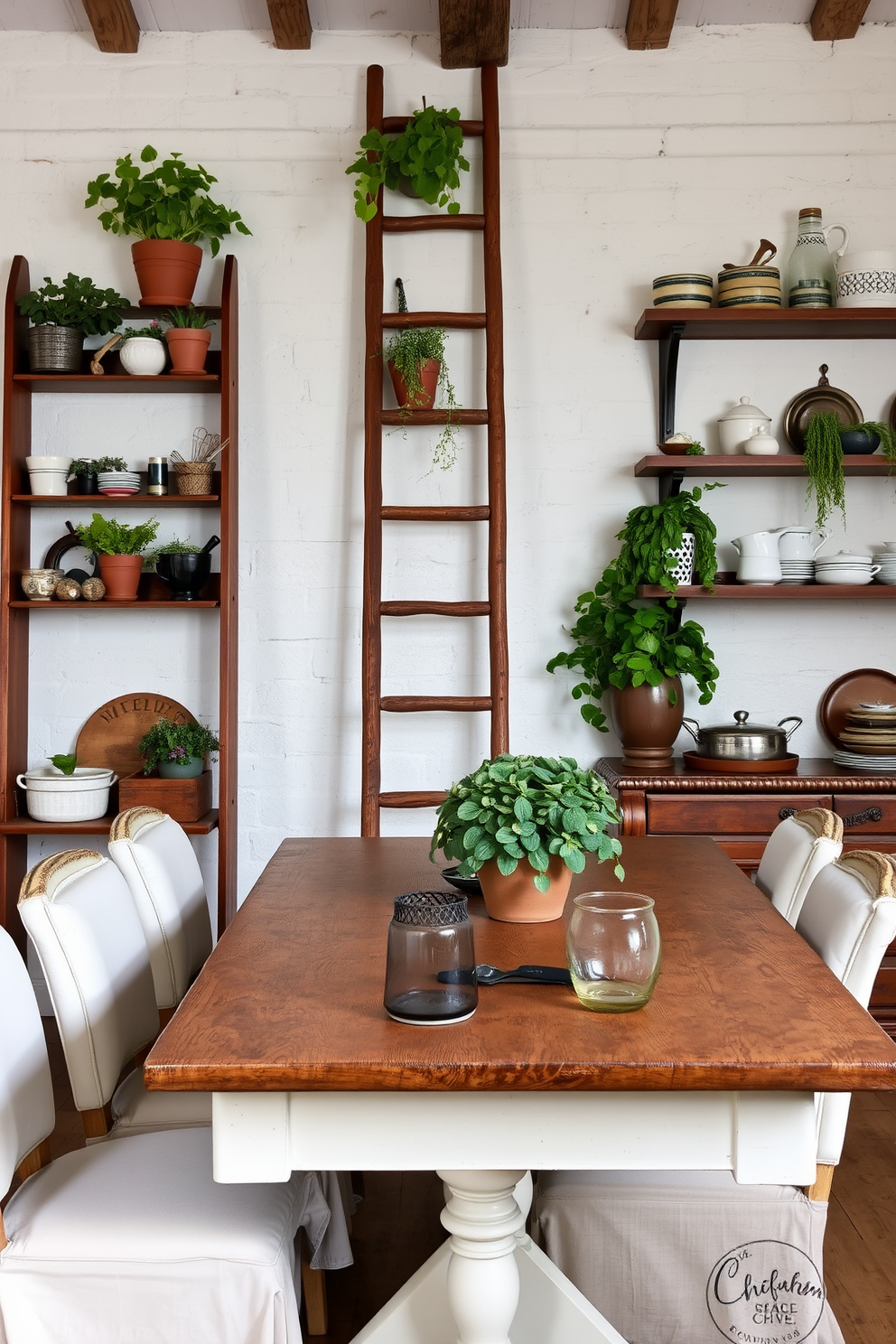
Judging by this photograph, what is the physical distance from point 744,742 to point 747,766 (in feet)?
0.23

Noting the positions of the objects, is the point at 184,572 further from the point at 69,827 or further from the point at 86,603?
the point at 69,827

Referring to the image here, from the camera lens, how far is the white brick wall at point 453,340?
138 inches

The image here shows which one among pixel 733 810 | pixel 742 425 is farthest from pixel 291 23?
pixel 733 810

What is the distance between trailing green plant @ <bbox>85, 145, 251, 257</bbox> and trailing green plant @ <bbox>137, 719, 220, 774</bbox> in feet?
4.52

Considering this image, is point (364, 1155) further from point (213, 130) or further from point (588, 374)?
point (213, 130)

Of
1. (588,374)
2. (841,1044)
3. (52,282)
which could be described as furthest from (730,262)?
(841,1044)

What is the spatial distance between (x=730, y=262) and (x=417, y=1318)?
2.97m

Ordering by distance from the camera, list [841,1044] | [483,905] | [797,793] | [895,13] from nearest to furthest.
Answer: [841,1044], [483,905], [797,793], [895,13]

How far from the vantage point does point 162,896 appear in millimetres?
A: 2127

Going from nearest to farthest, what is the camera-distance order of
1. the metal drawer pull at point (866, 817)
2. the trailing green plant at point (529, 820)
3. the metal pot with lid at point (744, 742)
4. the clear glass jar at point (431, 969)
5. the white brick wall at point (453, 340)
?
the clear glass jar at point (431, 969) → the trailing green plant at point (529, 820) → the metal drawer pull at point (866, 817) → the metal pot with lid at point (744, 742) → the white brick wall at point (453, 340)

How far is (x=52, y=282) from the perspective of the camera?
349cm

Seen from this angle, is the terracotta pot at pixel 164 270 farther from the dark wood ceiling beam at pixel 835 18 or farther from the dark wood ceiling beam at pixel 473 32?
the dark wood ceiling beam at pixel 835 18

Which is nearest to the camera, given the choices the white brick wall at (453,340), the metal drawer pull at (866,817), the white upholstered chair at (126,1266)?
the white upholstered chair at (126,1266)

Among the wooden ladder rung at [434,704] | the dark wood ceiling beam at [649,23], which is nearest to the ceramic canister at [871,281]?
the dark wood ceiling beam at [649,23]
